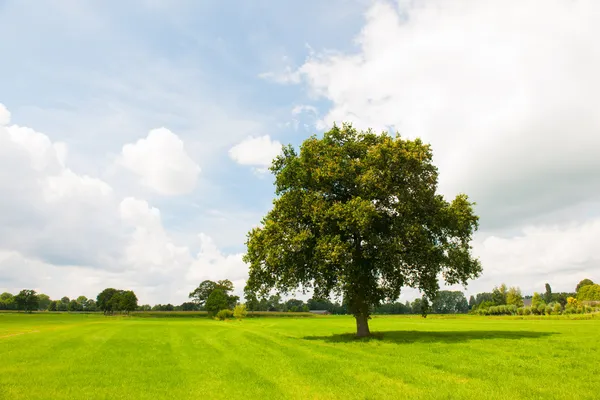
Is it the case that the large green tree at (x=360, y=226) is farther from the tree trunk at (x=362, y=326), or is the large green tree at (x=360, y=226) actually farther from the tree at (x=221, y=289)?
the tree at (x=221, y=289)

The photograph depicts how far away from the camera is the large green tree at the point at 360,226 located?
33.2 meters

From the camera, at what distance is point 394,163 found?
1314 inches

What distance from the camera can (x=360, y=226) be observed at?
31656 mm

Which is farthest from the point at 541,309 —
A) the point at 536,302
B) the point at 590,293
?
the point at 590,293

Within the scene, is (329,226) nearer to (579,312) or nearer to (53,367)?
(53,367)

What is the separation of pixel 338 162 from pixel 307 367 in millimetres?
19701

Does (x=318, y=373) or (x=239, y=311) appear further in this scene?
(x=239, y=311)

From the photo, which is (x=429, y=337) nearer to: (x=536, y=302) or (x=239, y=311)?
(x=239, y=311)

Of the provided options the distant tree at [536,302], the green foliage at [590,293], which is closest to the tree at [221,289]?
the distant tree at [536,302]

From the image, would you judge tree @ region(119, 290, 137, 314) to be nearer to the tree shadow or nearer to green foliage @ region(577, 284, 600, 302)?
the tree shadow

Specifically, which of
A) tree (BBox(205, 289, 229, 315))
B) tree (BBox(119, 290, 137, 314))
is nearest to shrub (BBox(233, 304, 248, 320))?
tree (BBox(205, 289, 229, 315))

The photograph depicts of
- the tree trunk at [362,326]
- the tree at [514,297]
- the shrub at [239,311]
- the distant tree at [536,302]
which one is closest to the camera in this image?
the tree trunk at [362,326]

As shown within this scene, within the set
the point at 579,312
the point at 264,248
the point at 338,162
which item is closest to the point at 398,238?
the point at 338,162

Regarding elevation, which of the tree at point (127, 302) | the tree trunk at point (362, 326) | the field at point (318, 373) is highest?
the tree at point (127, 302)
